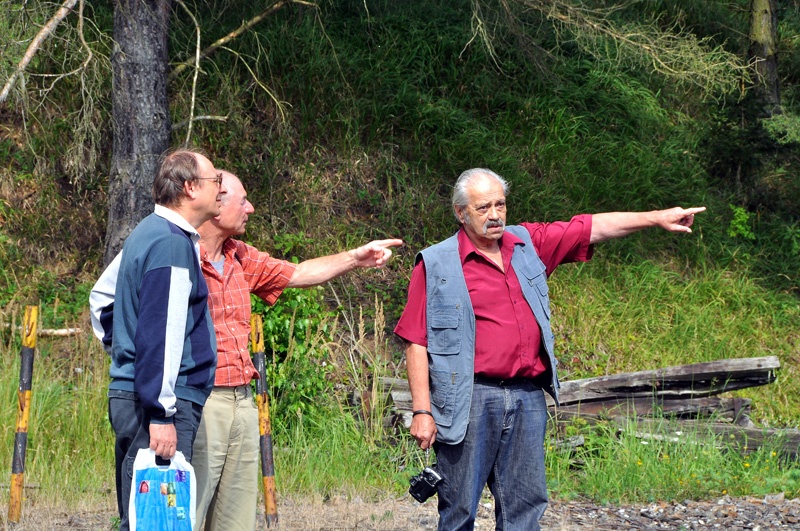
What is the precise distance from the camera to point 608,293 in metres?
9.04

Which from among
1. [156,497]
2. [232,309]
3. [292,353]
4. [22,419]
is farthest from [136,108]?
[156,497]

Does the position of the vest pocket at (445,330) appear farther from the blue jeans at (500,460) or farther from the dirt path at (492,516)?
the dirt path at (492,516)

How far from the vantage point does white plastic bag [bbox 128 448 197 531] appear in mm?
2641

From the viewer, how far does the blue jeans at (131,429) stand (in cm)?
274

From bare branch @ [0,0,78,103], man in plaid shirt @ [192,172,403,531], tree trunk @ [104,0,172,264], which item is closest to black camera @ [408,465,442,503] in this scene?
man in plaid shirt @ [192,172,403,531]

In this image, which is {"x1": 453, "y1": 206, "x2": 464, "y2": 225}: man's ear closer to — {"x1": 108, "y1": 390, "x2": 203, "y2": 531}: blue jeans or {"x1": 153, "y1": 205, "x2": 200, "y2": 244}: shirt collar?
{"x1": 153, "y1": 205, "x2": 200, "y2": 244}: shirt collar

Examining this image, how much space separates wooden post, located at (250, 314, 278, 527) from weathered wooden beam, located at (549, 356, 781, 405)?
293cm

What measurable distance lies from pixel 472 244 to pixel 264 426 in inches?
77.3

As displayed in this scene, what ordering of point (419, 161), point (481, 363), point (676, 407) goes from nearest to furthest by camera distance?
point (481, 363) → point (676, 407) → point (419, 161)

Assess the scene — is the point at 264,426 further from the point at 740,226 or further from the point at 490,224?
the point at 740,226

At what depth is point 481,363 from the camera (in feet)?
11.3

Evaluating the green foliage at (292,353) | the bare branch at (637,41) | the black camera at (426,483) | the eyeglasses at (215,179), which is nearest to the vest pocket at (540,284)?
the black camera at (426,483)

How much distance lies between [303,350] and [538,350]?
9.38 feet

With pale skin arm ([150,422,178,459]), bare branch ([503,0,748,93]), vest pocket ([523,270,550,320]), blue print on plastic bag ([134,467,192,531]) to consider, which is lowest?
blue print on plastic bag ([134,467,192,531])
